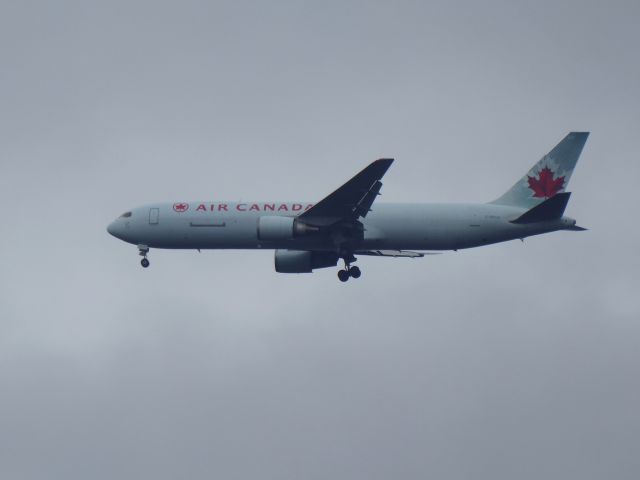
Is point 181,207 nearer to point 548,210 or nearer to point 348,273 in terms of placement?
point 348,273

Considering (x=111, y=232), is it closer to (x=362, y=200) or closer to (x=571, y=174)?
(x=362, y=200)

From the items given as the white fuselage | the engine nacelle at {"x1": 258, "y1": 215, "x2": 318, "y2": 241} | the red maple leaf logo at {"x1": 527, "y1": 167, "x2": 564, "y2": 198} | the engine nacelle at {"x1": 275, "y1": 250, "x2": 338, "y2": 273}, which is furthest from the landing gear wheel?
the red maple leaf logo at {"x1": 527, "y1": 167, "x2": 564, "y2": 198}

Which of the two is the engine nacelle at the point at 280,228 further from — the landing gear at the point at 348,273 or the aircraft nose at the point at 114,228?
the aircraft nose at the point at 114,228

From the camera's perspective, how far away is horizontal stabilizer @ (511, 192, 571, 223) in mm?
54969

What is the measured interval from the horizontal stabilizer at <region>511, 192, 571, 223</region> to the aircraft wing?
806 cm

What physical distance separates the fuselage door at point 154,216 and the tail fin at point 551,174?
1901 cm

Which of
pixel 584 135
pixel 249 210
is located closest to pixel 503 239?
pixel 584 135

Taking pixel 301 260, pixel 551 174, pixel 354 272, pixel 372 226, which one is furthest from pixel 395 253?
pixel 551 174

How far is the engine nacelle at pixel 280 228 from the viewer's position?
56781 mm

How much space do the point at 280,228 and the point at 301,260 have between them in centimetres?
605

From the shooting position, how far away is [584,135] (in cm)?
6062

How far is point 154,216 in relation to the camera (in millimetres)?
60875

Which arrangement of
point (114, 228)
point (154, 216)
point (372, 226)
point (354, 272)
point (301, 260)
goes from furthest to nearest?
point (301, 260), point (114, 228), point (154, 216), point (354, 272), point (372, 226)

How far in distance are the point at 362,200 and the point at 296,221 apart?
3833 mm
